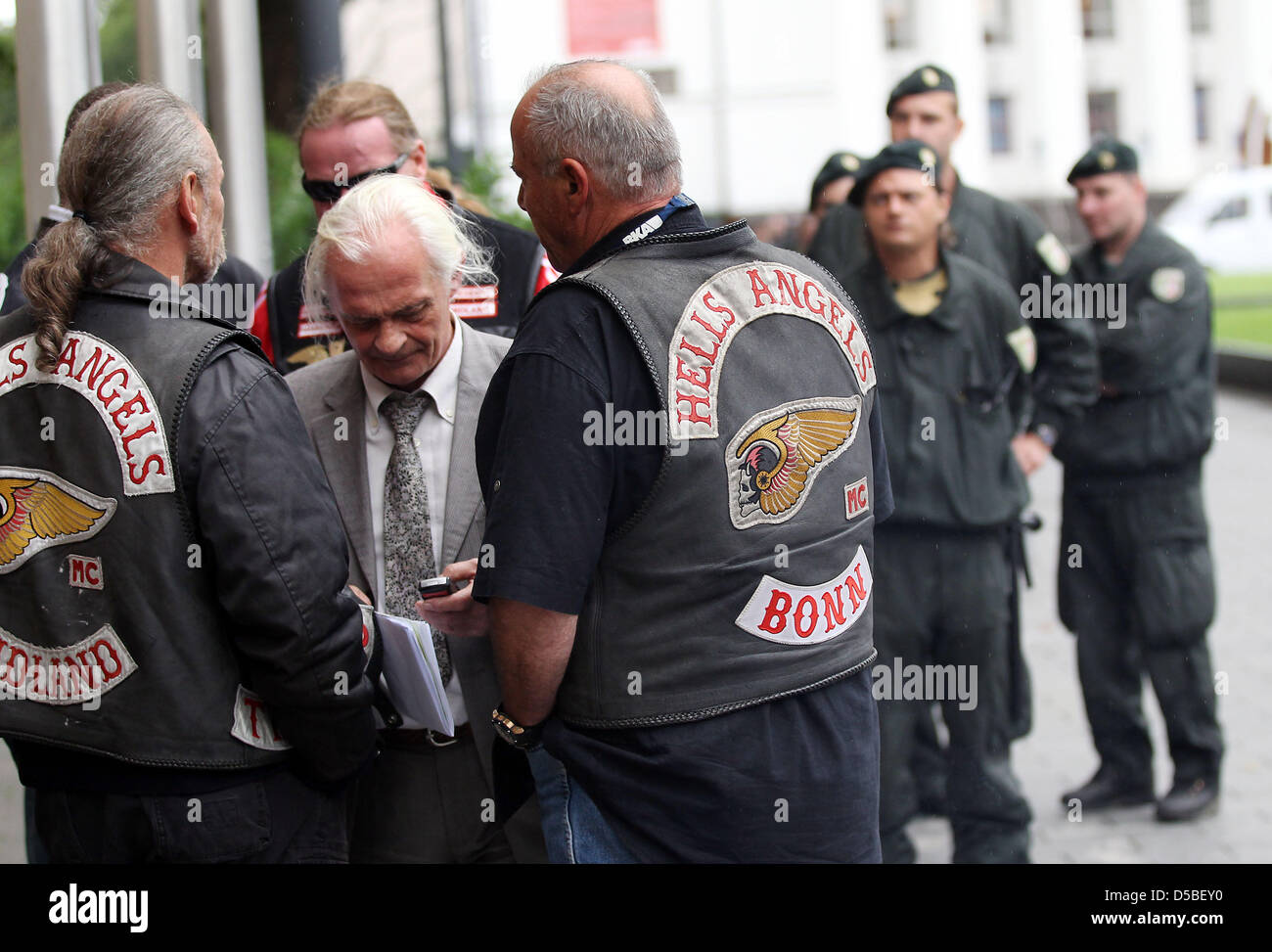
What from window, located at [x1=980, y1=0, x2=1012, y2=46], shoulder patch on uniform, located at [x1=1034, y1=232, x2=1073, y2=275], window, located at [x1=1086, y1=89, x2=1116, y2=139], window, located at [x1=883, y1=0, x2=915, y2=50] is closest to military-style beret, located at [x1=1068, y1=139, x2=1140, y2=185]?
shoulder patch on uniform, located at [x1=1034, y1=232, x2=1073, y2=275]

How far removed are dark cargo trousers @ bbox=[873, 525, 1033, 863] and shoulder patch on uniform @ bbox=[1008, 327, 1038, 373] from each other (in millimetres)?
519

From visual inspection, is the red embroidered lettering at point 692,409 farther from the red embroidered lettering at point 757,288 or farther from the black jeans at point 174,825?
the black jeans at point 174,825

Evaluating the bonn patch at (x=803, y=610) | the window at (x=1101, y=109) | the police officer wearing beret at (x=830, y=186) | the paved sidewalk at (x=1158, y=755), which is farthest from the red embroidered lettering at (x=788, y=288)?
the window at (x=1101, y=109)

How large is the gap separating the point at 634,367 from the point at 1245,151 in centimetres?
3062

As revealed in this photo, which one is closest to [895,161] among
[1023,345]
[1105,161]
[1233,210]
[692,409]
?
[1023,345]

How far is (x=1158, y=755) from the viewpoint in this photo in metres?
5.70

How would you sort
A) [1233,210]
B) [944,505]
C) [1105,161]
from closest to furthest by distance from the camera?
[944,505], [1105,161], [1233,210]

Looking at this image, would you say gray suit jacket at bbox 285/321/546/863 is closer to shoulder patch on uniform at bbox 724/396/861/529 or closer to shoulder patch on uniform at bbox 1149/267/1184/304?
shoulder patch on uniform at bbox 724/396/861/529

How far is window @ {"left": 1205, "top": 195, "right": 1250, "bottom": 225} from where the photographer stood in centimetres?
2383

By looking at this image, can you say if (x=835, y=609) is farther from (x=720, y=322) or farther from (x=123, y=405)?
(x=123, y=405)

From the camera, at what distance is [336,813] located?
8.29 ft

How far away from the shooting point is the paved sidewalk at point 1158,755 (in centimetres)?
470

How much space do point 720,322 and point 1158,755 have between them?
164 inches

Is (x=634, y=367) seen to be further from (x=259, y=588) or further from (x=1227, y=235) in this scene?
(x=1227, y=235)
